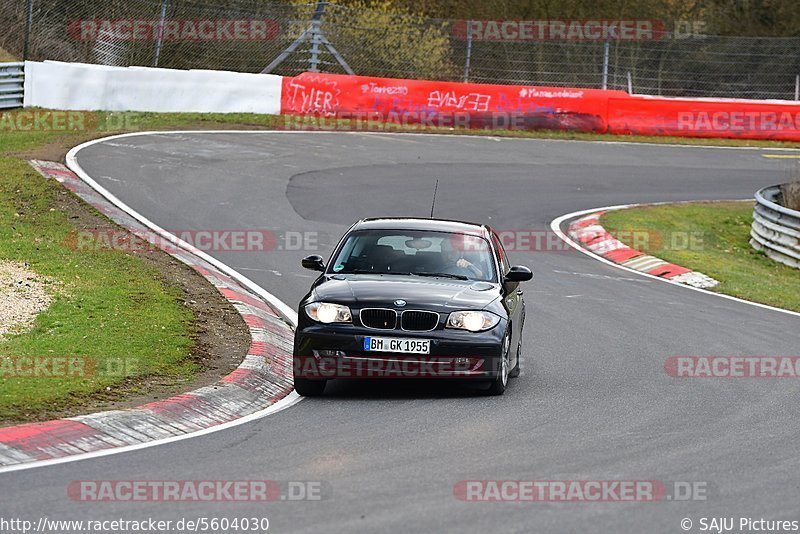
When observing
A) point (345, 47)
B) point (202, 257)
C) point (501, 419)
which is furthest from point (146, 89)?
point (501, 419)

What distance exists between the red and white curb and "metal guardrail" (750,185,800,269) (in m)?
2.91

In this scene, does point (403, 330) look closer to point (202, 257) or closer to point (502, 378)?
point (502, 378)

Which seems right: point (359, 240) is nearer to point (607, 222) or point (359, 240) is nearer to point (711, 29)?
point (607, 222)

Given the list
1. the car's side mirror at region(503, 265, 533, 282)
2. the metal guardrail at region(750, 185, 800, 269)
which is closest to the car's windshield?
the car's side mirror at region(503, 265, 533, 282)

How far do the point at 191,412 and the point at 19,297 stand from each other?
418 centimetres

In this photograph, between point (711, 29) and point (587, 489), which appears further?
point (711, 29)

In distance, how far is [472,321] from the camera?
10.3m

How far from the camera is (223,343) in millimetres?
12281

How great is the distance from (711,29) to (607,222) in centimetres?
3169

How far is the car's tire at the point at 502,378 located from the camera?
10.4m

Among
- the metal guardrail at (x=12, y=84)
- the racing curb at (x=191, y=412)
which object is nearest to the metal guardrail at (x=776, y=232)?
the racing curb at (x=191, y=412)

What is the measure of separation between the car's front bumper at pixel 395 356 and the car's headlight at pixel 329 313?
3.0 inches

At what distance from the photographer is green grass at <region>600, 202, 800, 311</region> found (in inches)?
724

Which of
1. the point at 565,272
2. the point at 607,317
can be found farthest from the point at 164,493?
the point at 565,272
